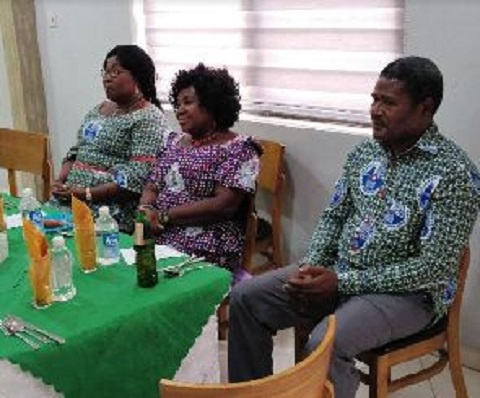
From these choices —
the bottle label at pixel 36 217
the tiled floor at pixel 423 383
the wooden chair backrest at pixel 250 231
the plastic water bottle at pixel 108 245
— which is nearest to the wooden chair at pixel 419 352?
the tiled floor at pixel 423 383

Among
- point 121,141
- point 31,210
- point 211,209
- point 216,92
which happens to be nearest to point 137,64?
point 121,141

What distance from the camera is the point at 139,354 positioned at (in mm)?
1327

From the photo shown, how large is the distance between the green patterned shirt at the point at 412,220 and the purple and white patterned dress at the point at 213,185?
34 centimetres

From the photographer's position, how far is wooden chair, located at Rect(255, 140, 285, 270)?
2541 mm

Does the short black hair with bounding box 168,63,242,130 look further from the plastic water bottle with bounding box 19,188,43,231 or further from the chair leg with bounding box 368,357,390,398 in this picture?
the chair leg with bounding box 368,357,390,398

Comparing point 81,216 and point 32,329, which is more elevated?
point 81,216

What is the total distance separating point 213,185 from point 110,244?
0.55 meters

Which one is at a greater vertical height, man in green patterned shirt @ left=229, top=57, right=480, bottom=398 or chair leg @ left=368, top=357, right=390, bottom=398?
man in green patterned shirt @ left=229, top=57, right=480, bottom=398

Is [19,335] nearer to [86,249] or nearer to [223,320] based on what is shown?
[86,249]

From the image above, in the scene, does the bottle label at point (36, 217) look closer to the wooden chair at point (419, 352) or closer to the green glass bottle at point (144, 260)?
the green glass bottle at point (144, 260)

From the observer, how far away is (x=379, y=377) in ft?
5.30

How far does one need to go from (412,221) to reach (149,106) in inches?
43.6

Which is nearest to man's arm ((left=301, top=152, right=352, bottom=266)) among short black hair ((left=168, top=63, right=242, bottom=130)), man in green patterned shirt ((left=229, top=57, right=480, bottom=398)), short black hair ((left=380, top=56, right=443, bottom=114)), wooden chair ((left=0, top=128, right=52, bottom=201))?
man in green patterned shirt ((left=229, top=57, right=480, bottom=398))

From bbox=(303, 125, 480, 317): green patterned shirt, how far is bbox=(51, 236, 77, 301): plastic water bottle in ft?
2.25
